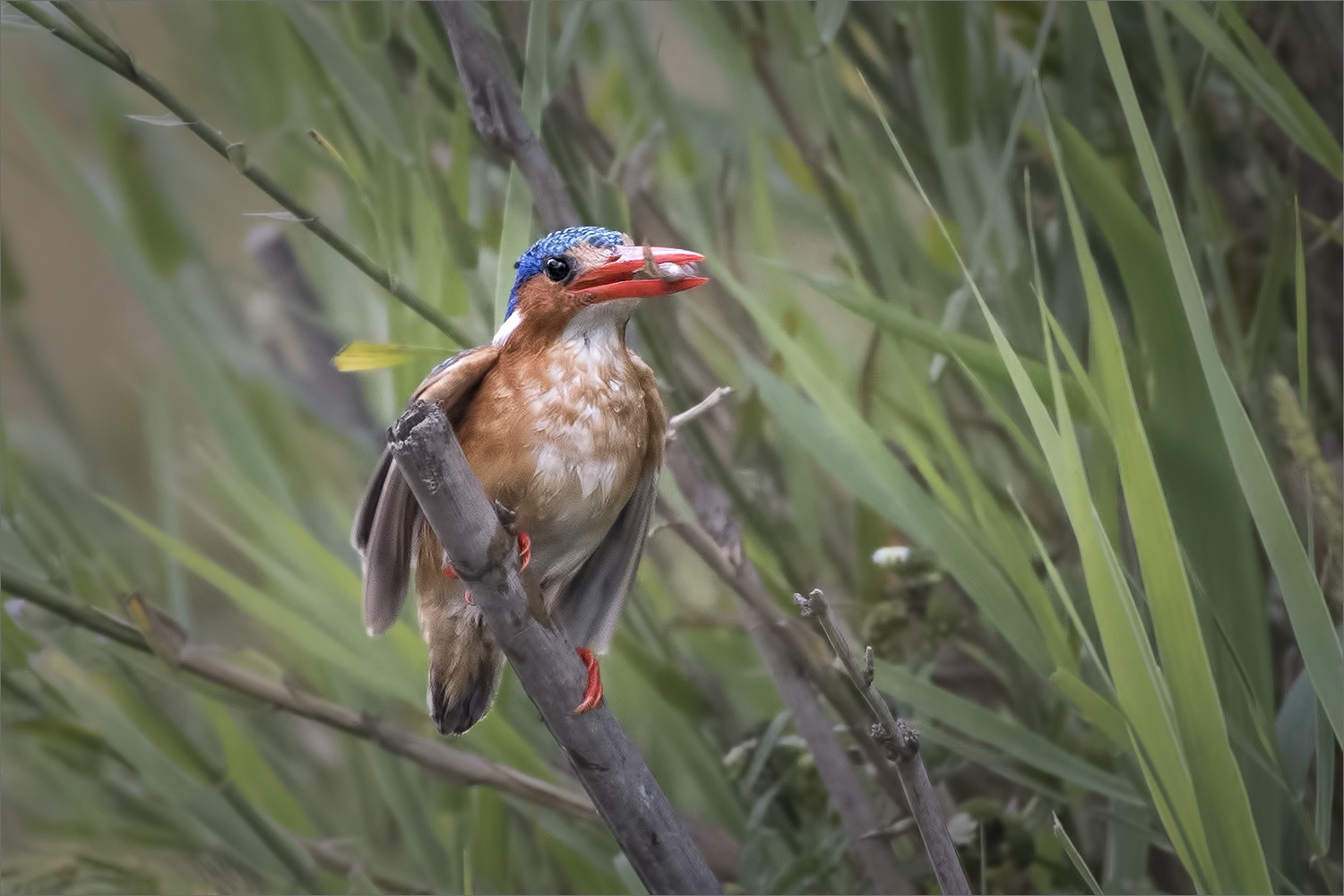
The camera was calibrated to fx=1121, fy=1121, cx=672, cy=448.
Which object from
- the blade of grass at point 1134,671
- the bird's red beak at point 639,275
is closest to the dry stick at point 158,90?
the bird's red beak at point 639,275

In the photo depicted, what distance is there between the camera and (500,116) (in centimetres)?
81

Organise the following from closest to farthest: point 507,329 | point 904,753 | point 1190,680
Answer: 1. point 904,753
2. point 1190,680
3. point 507,329

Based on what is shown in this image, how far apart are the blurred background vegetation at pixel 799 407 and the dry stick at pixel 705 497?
0.07 feet

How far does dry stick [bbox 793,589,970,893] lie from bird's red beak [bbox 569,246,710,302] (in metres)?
0.21

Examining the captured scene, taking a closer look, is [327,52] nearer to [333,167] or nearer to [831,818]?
[333,167]

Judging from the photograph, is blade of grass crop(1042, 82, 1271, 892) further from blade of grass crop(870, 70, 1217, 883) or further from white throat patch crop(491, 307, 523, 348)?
white throat patch crop(491, 307, 523, 348)

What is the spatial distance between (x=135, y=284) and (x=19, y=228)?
1.00ft

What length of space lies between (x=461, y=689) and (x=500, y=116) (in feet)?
1.34

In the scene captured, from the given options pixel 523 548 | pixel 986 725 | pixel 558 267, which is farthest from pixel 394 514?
pixel 986 725

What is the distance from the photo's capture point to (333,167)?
99 cm

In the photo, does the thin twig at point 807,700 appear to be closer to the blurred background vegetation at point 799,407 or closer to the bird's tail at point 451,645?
the blurred background vegetation at point 799,407

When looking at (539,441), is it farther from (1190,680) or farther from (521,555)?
(1190,680)

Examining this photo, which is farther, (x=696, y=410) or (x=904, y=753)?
(x=696, y=410)

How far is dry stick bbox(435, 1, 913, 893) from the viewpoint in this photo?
815 mm
